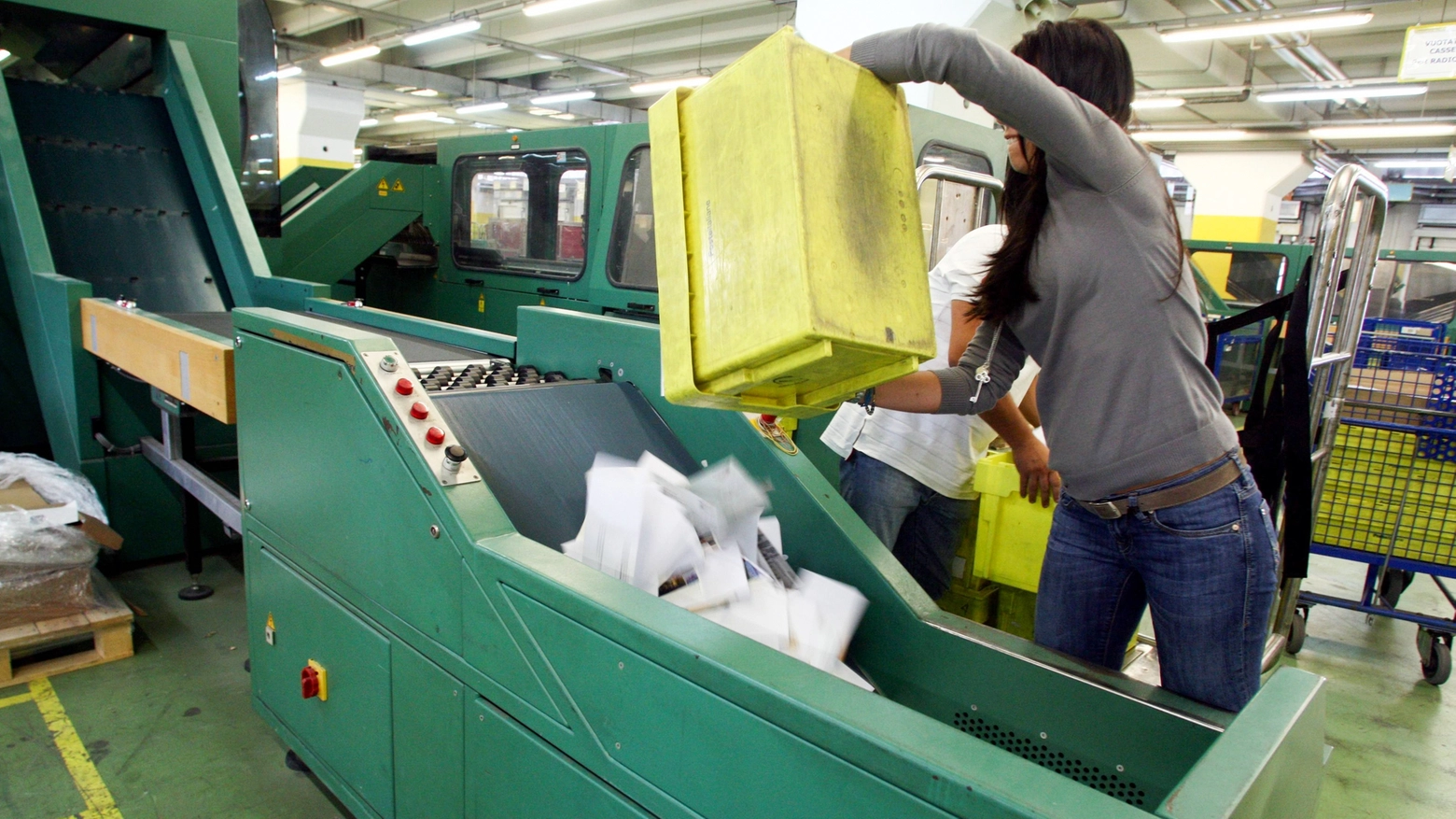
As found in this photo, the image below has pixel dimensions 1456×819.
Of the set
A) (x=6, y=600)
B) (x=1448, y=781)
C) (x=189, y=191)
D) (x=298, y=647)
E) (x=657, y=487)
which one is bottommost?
(x=1448, y=781)

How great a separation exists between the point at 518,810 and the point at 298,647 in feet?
2.74

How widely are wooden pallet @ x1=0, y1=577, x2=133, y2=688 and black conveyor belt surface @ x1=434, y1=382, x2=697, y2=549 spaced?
1598mm

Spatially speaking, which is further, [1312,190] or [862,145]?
[1312,190]

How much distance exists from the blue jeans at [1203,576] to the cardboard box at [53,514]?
2801mm

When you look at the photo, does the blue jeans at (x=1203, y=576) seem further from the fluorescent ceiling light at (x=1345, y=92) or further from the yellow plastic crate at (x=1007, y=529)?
the fluorescent ceiling light at (x=1345, y=92)

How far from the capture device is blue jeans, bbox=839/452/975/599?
2.00m

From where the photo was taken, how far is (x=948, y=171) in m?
2.45

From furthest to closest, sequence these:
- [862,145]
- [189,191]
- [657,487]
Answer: [189,191]
[657,487]
[862,145]

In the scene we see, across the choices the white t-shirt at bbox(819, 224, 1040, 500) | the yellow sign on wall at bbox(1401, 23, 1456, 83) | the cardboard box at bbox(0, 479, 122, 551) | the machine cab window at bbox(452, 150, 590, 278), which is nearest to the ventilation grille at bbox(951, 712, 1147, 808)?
the white t-shirt at bbox(819, 224, 1040, 500)

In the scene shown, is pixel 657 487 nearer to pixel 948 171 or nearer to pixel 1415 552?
pixel 948 171

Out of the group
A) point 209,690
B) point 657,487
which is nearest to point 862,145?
point 657,487

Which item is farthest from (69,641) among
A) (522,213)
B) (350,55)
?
(350,55)

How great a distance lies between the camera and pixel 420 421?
145cm

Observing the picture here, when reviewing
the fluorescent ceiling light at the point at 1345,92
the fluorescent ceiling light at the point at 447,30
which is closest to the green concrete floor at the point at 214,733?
the fluorescent ceiling light at the point at 447,30
